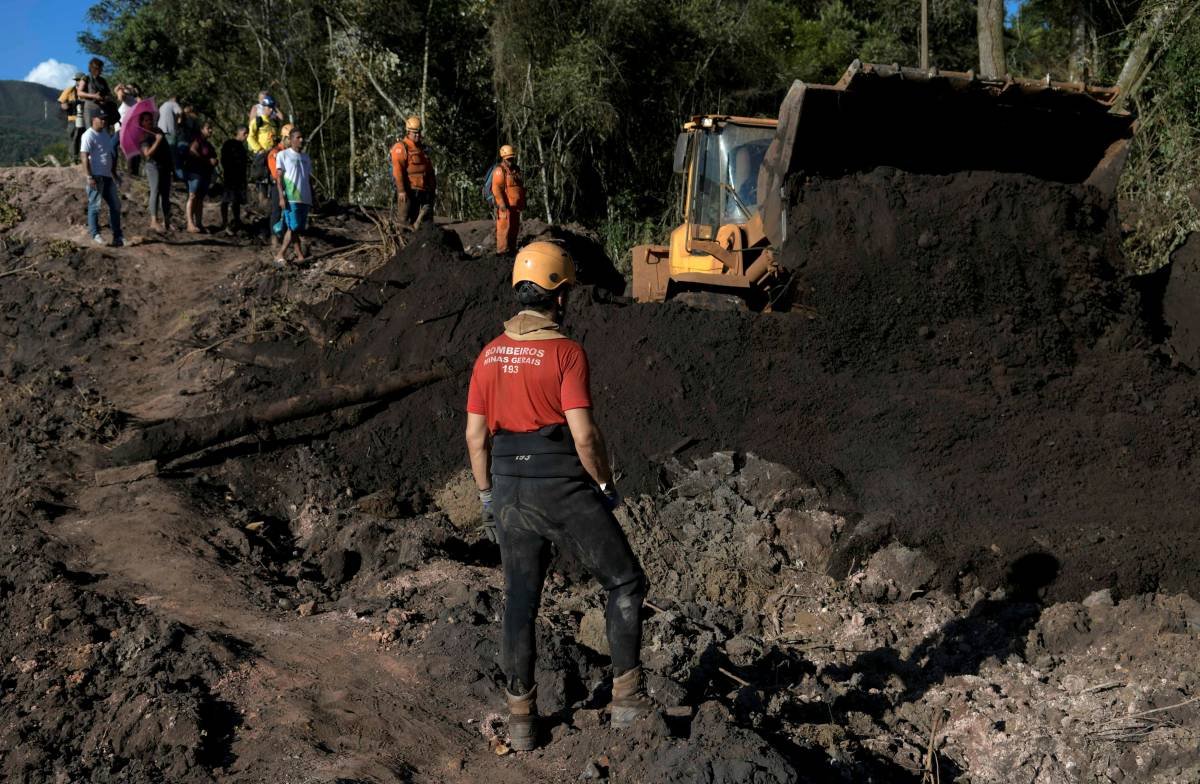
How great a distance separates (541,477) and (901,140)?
509 cm

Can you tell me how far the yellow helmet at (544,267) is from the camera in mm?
4426

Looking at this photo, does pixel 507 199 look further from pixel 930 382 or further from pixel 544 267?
pixel 544 267

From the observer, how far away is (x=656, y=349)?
8.30 m

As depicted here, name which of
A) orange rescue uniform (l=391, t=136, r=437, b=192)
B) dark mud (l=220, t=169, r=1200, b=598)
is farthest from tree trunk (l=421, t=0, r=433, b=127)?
dark mud (l=220, t=169, r=1200, b=598)

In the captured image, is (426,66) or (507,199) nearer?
(507,199)

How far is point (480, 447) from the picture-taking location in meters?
4.51

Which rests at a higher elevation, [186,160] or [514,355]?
[186,160]

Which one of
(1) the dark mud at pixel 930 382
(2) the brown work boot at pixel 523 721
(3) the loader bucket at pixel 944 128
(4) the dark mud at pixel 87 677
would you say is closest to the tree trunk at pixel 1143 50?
(3) the loader bucket at pixel 944 128

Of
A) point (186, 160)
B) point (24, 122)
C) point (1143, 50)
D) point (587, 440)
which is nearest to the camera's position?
A: point (587, 440)

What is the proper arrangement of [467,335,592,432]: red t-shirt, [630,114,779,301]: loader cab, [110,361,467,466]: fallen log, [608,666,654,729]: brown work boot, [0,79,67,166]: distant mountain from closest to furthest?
1. [467,335,592,432]: red t-shirt
2. [608,666,654,729]: brown work boot
3. [110,361,467,466]: fallen log
4. [630,114,779,301]: loader cab
5. [0,79,67,166]: distant mountain

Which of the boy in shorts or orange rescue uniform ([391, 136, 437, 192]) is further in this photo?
orange rescue uniform ([391, 136, 437, 192])

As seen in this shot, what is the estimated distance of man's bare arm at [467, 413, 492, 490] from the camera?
14.7 feet

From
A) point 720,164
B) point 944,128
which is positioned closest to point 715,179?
point 720,164

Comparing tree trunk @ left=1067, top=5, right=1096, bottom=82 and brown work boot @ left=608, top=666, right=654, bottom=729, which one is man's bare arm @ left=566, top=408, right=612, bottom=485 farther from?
tree trunk @ left=1067, top=5, right=1096, bottom=82
